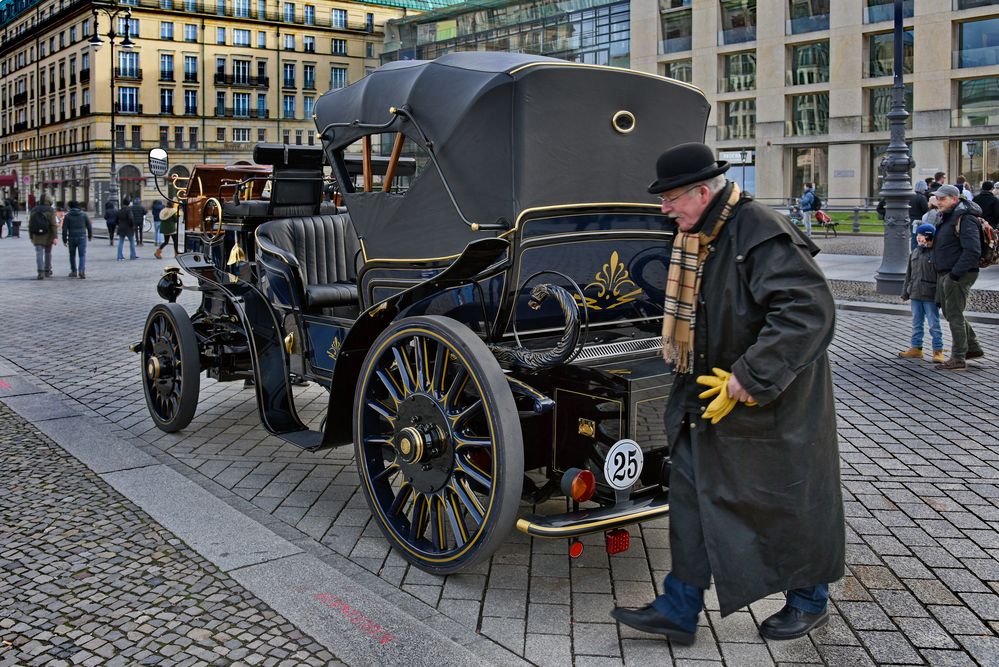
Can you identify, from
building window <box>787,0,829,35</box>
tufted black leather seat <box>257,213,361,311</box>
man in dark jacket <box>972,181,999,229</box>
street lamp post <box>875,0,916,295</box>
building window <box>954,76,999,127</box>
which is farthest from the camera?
building window <box>787,0,829,35</box>

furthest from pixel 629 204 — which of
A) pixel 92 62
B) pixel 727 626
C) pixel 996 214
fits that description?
pixel 92 62

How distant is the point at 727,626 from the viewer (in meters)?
3.91

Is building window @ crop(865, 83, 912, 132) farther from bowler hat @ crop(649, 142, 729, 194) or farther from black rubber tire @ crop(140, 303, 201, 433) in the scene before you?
bowler hat @ crop(649, 142, 729, 194)

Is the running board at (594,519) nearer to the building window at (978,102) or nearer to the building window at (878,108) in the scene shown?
the building window at (978,102)

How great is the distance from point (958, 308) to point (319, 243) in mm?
6351

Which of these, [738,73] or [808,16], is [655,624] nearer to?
[808,16]

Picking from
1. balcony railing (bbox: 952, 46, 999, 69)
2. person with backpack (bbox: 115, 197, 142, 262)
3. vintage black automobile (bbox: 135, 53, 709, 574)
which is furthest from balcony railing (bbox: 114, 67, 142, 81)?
vintage black automobile (bbox: 135, 53, 709, 574)

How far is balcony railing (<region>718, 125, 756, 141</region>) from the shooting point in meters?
51.4

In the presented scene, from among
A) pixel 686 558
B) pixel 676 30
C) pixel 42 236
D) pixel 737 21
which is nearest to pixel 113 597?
pixel 686 558

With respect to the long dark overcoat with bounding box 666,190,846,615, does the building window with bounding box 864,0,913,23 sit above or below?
above

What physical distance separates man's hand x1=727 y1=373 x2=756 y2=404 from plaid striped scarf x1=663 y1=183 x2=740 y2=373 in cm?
26

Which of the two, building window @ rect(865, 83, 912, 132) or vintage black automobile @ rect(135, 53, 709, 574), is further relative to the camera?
building window @ rect(865, 83, 912, 132)

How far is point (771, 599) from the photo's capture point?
416 cm

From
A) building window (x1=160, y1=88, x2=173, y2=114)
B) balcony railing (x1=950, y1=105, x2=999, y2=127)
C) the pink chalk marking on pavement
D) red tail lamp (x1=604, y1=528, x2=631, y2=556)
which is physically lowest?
the pink chalk marking on pavement
